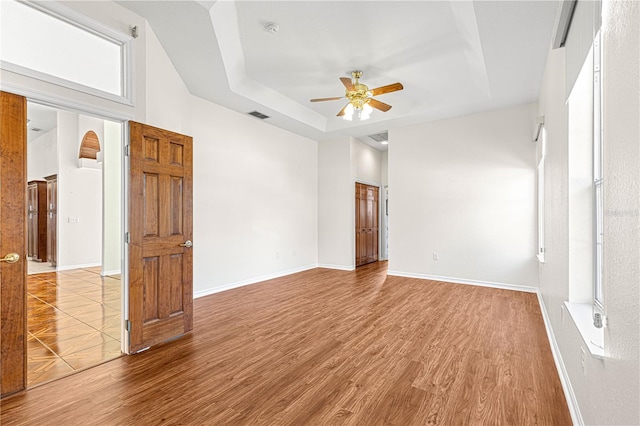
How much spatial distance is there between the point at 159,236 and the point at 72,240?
5720mm

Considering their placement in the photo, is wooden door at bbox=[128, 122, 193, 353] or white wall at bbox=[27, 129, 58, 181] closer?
wooden door at bbox=[128, 122, 193, 353]

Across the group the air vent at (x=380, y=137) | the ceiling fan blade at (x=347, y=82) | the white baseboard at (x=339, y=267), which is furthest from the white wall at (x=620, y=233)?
the air vent at (x=380, y=137)

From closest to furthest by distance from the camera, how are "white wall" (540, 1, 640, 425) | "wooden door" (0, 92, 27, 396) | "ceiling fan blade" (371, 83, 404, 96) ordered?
"white wall" (540, 1, 640, 425) → "wooden door" (0, 92, 27, 396) → "ceiling fan blade" (371, 83, 404, 96)

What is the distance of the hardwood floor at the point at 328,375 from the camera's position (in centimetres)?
185

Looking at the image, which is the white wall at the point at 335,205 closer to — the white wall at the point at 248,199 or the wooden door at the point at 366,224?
the white wall at the point at 248,199

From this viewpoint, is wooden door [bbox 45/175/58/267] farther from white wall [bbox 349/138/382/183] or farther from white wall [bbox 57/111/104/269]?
white wall [bbox 349/138/382/183]

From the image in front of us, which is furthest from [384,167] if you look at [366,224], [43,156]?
[43,156]

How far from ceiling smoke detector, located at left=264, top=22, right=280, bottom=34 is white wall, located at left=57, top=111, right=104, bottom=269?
552cm

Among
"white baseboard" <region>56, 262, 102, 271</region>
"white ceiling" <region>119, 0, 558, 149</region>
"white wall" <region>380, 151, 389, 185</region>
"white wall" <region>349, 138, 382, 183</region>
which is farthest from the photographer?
"white wall" <region>380, 151, 389, 185</region>

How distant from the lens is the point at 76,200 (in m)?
6.99

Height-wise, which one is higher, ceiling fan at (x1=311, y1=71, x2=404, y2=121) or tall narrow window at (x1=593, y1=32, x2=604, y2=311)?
ceiling fan at (x1=311, y1=71, x2=404, y2=121)

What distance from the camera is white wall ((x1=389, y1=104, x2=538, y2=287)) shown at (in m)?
4.82

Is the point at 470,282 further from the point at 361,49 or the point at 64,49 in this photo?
the point at 64,49

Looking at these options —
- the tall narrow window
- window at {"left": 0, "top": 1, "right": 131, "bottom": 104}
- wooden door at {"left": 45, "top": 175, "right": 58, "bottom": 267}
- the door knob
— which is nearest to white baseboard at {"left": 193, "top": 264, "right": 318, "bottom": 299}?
the door knob
